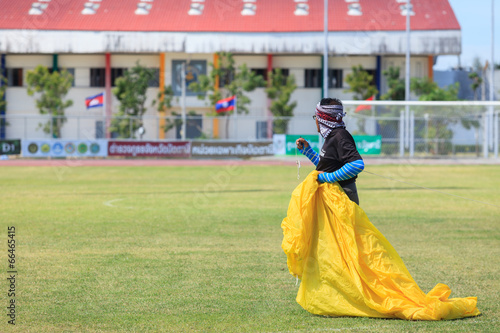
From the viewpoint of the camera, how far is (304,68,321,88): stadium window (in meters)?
55.8

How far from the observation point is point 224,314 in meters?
6.71

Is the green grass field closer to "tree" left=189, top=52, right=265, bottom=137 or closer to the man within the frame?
the man

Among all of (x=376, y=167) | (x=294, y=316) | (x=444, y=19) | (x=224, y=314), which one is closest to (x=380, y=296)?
(x=294, y=316)

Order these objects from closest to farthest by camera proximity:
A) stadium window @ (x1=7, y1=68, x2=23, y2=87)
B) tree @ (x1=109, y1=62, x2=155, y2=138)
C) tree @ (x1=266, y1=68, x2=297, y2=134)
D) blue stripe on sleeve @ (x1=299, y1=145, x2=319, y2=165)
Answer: blue stripe on sleeve @ (x1=299, y1=145, x2=319, y2=165)
tree @ (x1=109, y1=62, x2=155, y2=138)
tree @ (x1=266, y1=68, x2=297, y2=134)
stadium window @ (x1=7, y1=68, x2=23, y2=87)

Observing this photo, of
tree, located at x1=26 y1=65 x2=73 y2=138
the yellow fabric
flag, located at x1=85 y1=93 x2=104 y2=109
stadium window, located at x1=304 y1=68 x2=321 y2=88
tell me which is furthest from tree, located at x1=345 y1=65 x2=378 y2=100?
the yellow fabric

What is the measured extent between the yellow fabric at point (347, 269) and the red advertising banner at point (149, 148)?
3359 centimetres

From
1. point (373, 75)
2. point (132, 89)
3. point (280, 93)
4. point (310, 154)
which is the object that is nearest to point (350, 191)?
point (310, 154)

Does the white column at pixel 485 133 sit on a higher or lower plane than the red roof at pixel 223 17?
lower

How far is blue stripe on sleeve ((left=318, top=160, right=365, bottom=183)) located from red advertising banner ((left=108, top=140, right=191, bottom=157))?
110 ft

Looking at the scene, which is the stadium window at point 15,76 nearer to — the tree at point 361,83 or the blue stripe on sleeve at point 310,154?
the tree at point 361,83

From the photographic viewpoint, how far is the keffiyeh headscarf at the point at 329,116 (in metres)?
6.85

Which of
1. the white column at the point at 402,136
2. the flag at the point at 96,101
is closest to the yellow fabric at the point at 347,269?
the white column at the point at 402,136

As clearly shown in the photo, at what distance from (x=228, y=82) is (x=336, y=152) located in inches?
1855

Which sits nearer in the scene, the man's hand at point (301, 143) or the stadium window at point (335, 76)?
the man's hand at point (301, 143)
